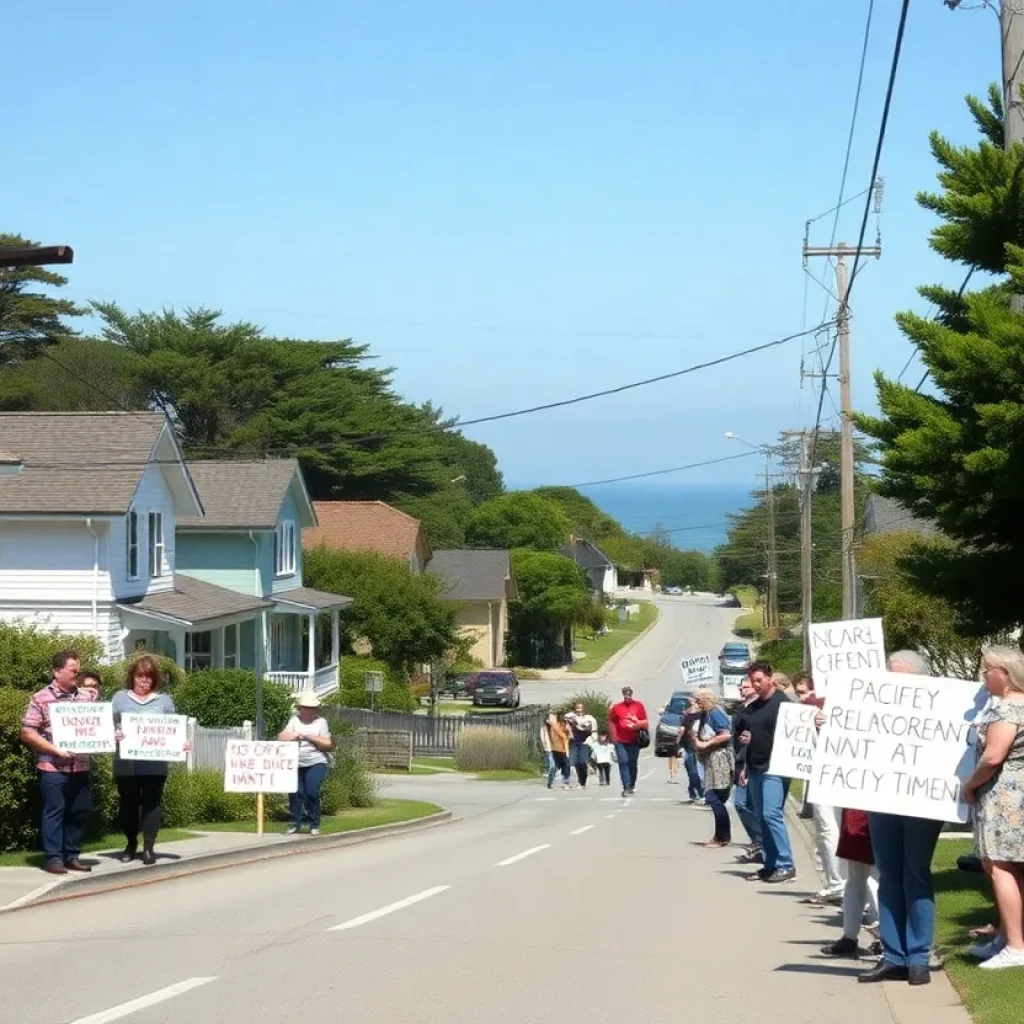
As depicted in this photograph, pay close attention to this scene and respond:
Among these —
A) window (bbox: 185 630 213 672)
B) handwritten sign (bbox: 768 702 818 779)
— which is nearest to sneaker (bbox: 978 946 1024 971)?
handwritten sign (bbox: 768 702 818 779)

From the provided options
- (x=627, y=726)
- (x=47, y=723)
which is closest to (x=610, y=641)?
(x=627, y=726)

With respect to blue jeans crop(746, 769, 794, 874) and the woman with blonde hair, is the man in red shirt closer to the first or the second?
blue jeans crop(746, 769, 794, 874)

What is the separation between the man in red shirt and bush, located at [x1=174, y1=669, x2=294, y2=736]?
720cm

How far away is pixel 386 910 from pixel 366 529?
56.4m

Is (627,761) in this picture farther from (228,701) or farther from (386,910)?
(386,910)

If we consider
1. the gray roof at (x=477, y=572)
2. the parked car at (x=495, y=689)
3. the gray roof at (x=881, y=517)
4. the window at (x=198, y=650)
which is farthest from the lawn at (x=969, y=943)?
the gray roof at (x=477, y=572)

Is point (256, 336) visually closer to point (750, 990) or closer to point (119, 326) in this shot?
point (119, 326)

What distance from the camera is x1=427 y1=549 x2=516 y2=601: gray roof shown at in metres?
78.6

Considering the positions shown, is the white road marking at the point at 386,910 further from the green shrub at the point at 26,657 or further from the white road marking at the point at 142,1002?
the green shrub at the point at 26,657

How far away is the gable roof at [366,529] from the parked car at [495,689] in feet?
23.6

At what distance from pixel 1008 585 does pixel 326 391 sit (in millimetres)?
66891

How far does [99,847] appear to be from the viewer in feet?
49.0

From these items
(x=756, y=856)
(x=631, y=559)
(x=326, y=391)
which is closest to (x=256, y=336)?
(x=326, y=391)

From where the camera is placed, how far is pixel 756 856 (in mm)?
16484
